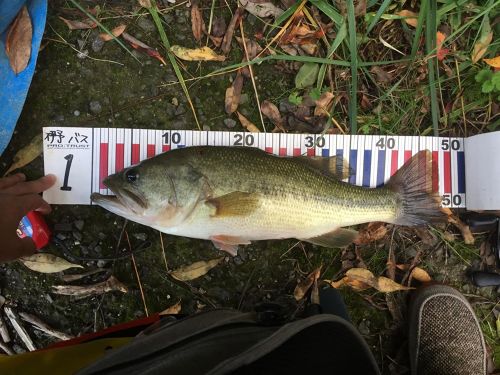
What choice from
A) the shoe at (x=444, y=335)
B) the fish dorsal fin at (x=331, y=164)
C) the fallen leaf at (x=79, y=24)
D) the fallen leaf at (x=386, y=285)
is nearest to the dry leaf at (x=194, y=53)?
the fallen leaf at (x=79, y=24)

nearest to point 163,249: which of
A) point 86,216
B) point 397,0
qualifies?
point 86,216

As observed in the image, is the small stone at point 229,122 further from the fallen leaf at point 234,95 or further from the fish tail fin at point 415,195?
the fish tail fin at point 415,195

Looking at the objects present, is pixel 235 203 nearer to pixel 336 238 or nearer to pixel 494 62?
pixel 336 238

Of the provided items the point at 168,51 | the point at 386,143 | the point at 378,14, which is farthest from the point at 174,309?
the point at 378,14

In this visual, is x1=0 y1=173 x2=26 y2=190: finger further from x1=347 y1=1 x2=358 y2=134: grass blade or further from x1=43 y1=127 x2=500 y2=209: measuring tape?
x1=347 y1=1 x2=358 y2=134: grass blade

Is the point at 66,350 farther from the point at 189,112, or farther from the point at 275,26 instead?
the point at 275,26
